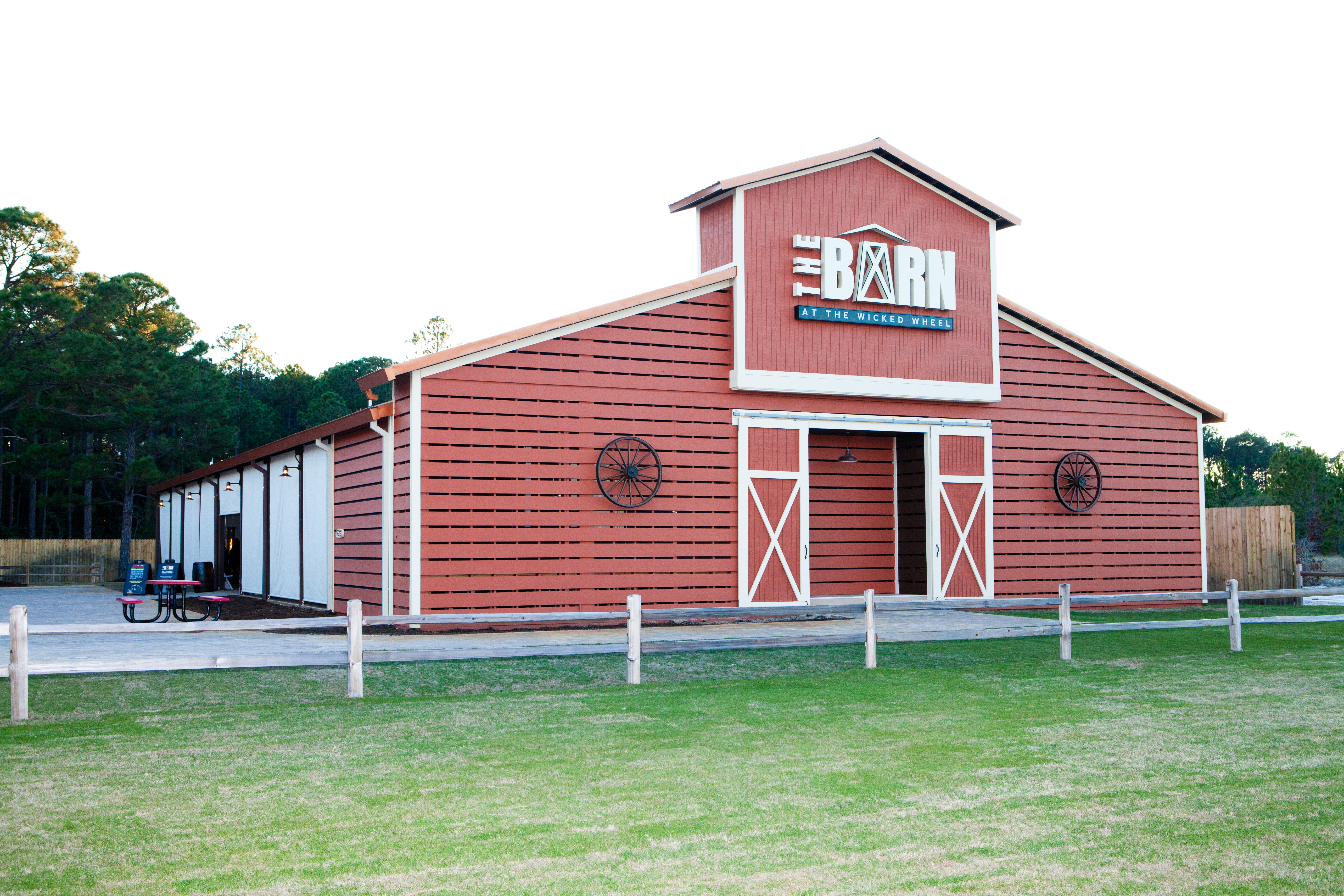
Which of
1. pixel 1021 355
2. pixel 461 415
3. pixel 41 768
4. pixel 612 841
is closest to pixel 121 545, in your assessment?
pixel 461 415

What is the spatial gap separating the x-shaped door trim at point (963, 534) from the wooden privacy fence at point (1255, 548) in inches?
241

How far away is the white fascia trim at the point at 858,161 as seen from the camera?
15445 mm

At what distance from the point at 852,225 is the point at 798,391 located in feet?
8.56

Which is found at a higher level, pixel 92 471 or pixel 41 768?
pixel 92 471

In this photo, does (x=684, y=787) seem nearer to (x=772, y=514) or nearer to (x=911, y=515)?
(x=772, y=514)

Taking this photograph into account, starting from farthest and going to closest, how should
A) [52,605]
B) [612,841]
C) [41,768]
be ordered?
[52,605] → [41,768] → [612,841]

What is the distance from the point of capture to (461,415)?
44.8ft

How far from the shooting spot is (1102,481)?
58.3ft

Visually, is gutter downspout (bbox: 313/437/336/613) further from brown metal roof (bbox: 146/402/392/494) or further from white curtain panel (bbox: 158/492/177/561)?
white curtain panel (bbox: 158/492/177/561)

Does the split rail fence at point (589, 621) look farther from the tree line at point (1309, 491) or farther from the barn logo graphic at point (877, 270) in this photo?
the tree line at point (1309, 491)

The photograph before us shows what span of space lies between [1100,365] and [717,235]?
6718mm

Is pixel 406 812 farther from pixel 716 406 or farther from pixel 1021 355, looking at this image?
pixel 1021 355

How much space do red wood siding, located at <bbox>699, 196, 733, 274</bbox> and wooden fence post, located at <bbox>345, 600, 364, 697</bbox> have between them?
8.54 metres

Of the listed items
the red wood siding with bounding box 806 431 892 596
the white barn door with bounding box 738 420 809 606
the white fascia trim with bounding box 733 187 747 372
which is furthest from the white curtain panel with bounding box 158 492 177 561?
the white fascia trim with bounding box 733 187 747 372
